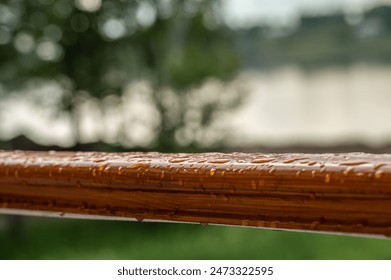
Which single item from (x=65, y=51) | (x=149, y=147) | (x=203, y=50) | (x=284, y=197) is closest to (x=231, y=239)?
(x=149, y=147)

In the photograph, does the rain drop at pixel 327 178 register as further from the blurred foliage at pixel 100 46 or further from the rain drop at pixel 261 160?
the blurred foliage at pixel 100 46

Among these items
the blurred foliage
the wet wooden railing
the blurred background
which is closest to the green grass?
the blurred background

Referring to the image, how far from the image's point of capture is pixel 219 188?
0.25 m

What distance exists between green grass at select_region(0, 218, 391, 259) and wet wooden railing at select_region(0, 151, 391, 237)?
13.0 ft

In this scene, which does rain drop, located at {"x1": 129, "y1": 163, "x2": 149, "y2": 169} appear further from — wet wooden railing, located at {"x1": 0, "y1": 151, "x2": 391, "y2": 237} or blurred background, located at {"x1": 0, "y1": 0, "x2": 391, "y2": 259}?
blurred background, located at {"x1": 0, "y1": 0, "x2": 391, "y2": 259}

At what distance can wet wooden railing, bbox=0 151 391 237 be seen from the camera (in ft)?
0.70

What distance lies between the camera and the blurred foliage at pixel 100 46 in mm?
4668

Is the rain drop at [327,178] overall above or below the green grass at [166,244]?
above

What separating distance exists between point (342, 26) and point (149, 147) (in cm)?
231

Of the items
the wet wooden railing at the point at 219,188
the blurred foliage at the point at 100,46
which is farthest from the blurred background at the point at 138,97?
the wet wooden railing at the point at 219,188

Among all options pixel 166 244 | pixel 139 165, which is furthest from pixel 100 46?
pixel 139 165

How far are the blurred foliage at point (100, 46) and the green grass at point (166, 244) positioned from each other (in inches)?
36.1

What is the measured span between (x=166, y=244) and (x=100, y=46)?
1.49 metres

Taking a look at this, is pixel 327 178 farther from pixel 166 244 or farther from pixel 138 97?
pixel 166 244
